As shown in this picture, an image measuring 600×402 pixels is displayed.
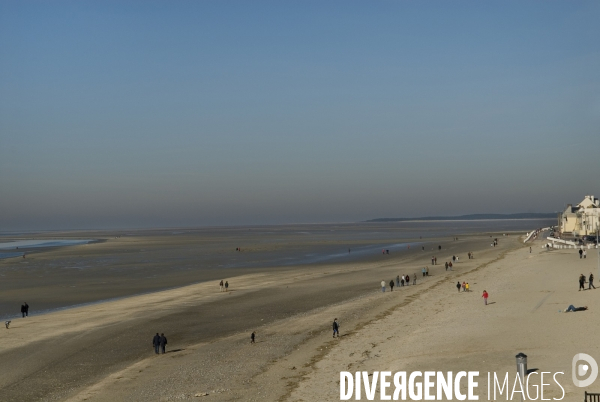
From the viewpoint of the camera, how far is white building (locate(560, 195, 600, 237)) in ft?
268

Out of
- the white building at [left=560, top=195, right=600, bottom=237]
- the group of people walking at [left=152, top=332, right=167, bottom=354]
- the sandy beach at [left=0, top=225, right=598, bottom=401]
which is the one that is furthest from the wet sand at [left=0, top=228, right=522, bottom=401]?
the white building at [left=560, top=195, right=600, bottom=237]

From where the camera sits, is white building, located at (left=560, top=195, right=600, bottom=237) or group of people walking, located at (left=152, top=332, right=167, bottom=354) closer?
group of people walking, located at (left=152, top=332, right=167, bottom=354)

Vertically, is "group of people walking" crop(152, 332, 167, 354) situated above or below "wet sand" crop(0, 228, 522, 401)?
above

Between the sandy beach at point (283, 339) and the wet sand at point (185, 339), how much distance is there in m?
0.08

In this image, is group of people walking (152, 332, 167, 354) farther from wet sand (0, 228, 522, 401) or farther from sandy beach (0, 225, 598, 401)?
wet sand (0, 228, 522, 401)

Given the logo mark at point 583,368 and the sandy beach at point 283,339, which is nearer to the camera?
the logo mark at point 583,368

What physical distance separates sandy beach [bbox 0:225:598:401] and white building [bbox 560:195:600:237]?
4408cm

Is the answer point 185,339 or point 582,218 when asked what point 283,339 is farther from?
point 582,218

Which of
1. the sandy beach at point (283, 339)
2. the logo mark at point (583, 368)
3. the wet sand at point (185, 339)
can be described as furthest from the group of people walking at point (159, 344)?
the logo mark at point (583, 368)

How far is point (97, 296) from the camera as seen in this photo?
4347 centimetres

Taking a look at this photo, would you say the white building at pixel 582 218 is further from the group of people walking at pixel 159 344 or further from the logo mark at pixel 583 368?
the group of people walking at pixel 159 344

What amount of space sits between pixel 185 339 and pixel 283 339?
16.5ft

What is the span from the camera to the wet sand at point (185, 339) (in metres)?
19.3

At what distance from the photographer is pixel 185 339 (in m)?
26.9
